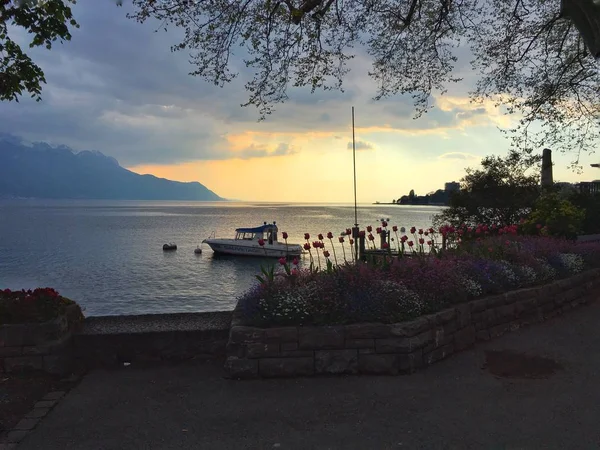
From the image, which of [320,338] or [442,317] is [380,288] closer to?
[442,317]

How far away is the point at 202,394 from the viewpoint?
184 inches

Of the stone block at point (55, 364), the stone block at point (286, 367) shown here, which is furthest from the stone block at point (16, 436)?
the stone block at point (286, 367)

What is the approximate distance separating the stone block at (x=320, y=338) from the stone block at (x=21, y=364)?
10.1 ft

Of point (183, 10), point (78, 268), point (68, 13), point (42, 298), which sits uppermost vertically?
point (183, 10)

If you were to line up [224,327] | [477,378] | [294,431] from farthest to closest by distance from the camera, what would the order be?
[224,327]
[477,378]
[294,431]

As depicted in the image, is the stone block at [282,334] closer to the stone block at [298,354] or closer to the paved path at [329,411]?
the stone block at [298,354]

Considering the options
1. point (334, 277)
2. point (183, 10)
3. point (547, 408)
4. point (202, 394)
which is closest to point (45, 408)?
point (202, 394)

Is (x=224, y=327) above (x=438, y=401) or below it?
above

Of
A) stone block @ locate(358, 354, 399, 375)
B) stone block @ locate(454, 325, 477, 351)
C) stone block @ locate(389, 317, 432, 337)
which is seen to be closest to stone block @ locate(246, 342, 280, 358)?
stone block @ locate(358, 354, 399, 375)

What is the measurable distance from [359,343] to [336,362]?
35 centimetres

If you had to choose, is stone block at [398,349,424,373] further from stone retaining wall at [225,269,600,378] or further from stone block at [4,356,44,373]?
stone block at [4,356,44,373]

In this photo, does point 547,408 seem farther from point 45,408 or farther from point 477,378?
point 45,408

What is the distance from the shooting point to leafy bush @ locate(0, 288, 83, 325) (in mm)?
5102

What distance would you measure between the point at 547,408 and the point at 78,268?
41.6m
